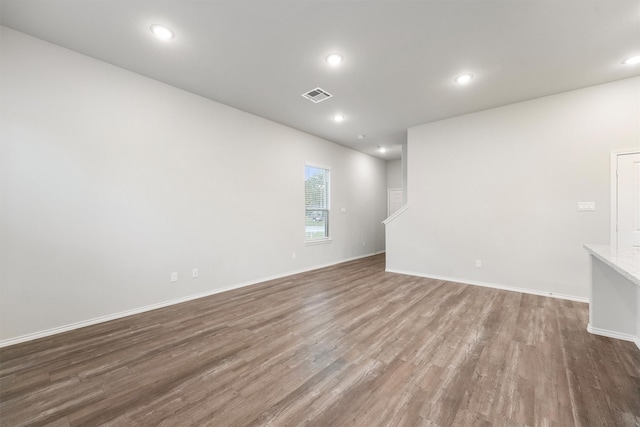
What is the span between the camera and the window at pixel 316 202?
18.9 feet

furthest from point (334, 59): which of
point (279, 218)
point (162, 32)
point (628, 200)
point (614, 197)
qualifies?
point (628, 200)

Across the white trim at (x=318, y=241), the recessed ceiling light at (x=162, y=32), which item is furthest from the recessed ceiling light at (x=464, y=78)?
the white trim at (x=318, y=241)

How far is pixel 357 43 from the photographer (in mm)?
2637

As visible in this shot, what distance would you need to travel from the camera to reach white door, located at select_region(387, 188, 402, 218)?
8.22 meters

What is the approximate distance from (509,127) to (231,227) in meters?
4.84

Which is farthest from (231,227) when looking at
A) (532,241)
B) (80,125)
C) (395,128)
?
(532,241)

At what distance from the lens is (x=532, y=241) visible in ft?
13.0

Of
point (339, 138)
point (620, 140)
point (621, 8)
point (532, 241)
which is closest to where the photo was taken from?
point (621, 8)

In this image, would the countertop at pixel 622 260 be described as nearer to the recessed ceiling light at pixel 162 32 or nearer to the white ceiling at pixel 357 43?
the white ceiling at pixel 357 43

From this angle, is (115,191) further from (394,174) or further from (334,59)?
(394,174)

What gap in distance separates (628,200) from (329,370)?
4429 millimetres

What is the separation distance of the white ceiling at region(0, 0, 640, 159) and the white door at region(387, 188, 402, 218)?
4406 millimetres

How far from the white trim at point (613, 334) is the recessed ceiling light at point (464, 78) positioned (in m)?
3.13

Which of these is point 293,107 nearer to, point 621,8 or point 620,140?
point 621,8
